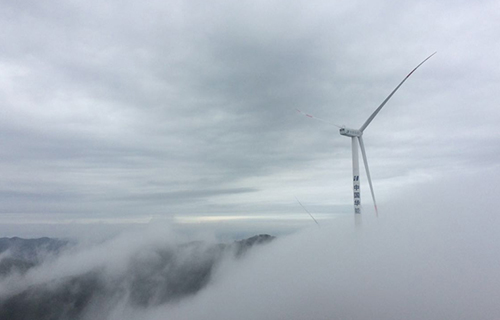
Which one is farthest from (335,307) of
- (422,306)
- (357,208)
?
(357,208)

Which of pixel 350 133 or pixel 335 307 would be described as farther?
pixel 335 307

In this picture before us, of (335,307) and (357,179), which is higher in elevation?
(357,179)

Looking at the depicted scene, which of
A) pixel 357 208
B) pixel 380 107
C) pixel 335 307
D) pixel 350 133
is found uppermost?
pixel 380 107

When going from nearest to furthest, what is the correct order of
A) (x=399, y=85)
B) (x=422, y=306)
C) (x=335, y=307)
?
(x=399, y=85)
(x=422, y=306)
(x=335, y=307)

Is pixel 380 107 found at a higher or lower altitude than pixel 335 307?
higher

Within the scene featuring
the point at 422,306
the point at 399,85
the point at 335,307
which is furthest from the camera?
the point at 335,307

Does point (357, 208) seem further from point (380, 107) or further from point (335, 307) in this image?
point (335, 307)

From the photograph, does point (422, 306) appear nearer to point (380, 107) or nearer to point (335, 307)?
point (335, 307)

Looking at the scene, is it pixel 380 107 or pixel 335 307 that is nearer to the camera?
pixel 380 107

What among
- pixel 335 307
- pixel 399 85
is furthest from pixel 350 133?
pixel 335 307
